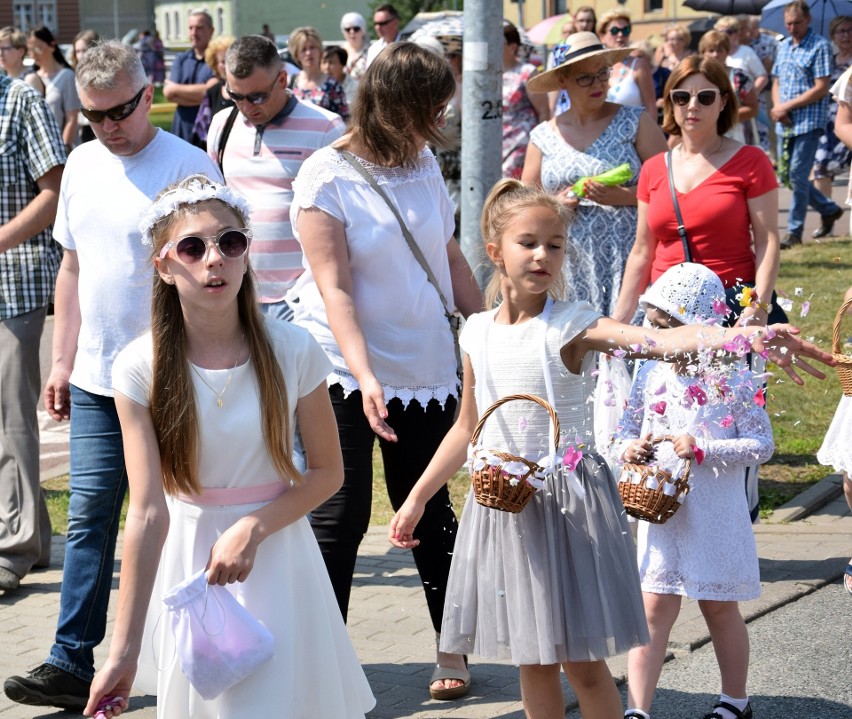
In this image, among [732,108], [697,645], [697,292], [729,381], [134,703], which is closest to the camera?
[729,381]

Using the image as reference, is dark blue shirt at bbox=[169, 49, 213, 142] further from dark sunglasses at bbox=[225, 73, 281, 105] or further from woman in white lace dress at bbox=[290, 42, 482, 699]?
woman in white lace dress at bbox=[290, 42, 482, 699]

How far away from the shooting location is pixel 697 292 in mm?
4379

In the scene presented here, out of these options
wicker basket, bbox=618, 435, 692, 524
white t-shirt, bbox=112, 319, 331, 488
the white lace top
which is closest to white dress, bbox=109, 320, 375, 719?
white t-shirt, bbox=112, 319, 331, 488

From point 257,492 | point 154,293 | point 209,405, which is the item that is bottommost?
point 257,492

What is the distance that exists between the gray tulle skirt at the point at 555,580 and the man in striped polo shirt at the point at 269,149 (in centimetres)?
258

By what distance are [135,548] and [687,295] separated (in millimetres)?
1971

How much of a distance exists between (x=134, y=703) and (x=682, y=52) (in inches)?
499

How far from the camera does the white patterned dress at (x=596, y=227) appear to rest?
662 cm

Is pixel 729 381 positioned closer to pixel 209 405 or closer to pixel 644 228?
pixel 209 405

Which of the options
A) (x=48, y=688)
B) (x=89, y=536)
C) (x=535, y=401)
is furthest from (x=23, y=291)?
(x=535, y=401)

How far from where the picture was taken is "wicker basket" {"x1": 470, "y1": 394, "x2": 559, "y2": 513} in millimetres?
3555

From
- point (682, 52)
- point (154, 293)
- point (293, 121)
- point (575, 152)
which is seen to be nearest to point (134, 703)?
point (154, 293)

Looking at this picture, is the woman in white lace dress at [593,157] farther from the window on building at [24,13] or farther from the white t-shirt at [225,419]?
the window on building at [24,13]

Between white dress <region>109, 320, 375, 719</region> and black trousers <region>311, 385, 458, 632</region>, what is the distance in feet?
3.30
